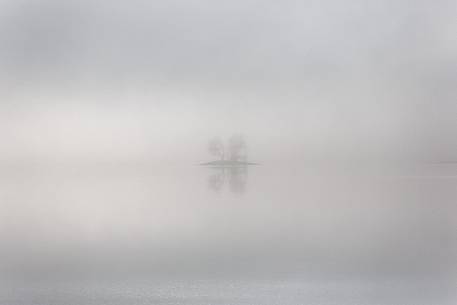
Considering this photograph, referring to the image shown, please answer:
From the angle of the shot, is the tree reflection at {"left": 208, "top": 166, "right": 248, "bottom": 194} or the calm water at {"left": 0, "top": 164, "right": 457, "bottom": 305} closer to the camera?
the calm water at {"left": 0, "top": 164, "right": 457, "bottom": 305}

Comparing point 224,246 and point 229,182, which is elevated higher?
point 229,182

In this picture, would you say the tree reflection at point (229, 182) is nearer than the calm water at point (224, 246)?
No

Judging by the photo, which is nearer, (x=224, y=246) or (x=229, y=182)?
(x=224, y=246)

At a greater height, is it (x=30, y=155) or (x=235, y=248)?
(x=30, y=155)

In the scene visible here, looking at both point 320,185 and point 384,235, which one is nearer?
point 384,235

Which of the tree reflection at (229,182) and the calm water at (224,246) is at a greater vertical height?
the tree reflection at (229,182)

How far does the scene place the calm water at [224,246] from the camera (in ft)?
9.65

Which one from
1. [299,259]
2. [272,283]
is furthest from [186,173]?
[272,283]

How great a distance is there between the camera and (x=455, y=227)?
5.07 meters

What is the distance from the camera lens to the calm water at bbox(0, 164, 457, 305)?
2941 millimetres

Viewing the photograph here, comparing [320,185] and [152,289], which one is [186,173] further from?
[152,289]

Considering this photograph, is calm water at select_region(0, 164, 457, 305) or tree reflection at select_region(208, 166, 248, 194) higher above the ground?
tree reflection at select_region(208, 166, 248, 194)

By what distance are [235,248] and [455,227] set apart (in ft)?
9.49

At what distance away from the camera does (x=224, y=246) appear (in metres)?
4.14
